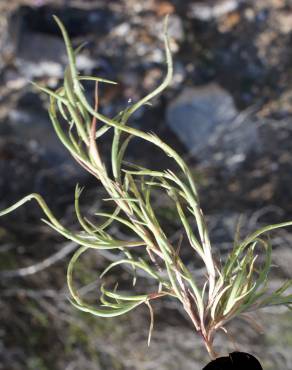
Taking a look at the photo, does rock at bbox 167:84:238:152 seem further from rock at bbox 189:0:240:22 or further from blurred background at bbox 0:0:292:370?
rock at bbox 189:0:240:22

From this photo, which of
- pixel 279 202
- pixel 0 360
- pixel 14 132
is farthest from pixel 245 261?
pixel 14 132

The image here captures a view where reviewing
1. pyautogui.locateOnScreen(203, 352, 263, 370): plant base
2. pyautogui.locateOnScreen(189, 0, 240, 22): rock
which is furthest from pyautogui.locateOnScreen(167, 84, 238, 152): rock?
pyautogui.locateOnScreen(203, 352, 263, 370): plant base

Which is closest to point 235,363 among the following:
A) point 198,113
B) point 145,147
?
point 145,147

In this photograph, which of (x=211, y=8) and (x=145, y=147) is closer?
(x=145, y=147)

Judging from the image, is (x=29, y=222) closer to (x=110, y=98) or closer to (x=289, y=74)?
(x=110, y=98)

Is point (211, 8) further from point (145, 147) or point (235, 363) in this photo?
point (235, 363)

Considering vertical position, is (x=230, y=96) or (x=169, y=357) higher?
(x=230, y=96)

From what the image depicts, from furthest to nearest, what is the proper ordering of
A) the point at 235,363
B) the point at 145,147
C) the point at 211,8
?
the point at 211,8 → the point at 145,147 → the point at 235,363
